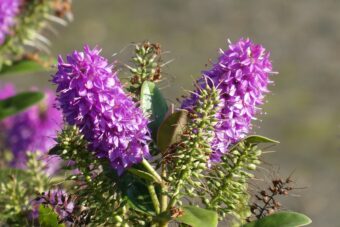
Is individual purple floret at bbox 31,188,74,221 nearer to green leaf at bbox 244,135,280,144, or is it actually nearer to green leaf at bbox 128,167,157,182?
green leaf at bbox 128,167,157,182

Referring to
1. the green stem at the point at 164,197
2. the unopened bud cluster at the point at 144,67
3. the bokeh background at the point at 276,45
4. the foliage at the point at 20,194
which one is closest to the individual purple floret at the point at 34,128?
the foliage at the point at 20,194

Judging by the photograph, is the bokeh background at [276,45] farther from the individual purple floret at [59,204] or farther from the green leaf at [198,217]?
the green leaf at [198,217]

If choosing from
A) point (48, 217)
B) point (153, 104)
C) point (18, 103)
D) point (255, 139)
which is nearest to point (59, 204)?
point (48, 217)

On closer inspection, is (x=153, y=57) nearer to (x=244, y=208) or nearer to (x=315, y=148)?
(x=244, y=208)

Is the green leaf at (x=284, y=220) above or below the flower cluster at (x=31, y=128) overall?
below

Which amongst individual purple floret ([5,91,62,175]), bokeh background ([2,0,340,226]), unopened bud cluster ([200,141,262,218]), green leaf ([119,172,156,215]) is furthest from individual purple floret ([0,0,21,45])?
bokeh background ([2,0,340,226])

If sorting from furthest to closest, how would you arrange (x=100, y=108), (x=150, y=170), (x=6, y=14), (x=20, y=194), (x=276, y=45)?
(x=276, y=45)
(x=6, y=14)
(x=20, y=194)
(x=150, y=170)
(x=100, y=108)

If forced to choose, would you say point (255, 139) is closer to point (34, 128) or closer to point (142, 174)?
point (142, 174)
